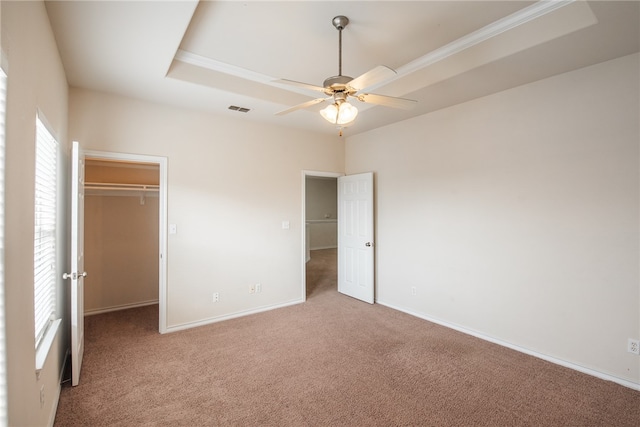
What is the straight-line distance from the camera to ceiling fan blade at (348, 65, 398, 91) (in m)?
1.89

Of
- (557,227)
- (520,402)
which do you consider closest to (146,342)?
(520,402)

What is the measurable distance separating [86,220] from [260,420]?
3.61 metres

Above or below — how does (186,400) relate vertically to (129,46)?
below

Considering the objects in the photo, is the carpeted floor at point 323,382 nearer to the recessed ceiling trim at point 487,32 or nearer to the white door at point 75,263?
the white door at point 75,263

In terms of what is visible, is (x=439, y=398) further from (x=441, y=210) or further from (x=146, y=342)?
(x=146, y=342)

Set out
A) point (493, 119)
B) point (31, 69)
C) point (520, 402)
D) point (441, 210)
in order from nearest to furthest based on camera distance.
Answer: point (31, 69)
point (520, 402)
point (493, 119)
point (441, 210)

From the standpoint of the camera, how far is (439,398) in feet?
7.57

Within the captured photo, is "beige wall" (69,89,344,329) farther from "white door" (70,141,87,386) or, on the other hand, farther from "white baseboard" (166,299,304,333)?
"white door" (70,141,87,386)

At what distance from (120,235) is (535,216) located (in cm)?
510

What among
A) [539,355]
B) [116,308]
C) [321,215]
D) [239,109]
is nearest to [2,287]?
[239,109]

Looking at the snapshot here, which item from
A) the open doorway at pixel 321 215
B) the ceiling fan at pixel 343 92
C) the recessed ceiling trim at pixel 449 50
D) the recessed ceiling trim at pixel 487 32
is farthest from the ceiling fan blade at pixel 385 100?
the open doorway at pixel 321 215

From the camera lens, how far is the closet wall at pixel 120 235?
4.09 m

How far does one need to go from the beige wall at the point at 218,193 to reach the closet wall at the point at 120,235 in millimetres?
956

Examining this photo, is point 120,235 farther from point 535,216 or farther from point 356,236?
point 535,216
